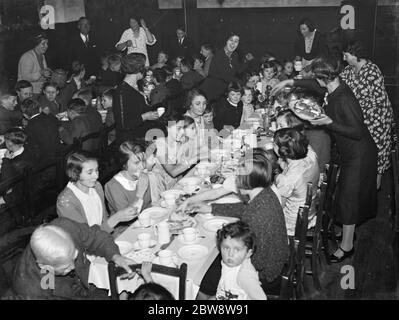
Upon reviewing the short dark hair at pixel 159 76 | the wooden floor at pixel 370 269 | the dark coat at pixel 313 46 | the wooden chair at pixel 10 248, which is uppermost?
the dark coat at pixel 313 46

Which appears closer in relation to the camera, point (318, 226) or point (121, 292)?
point (121, 292)

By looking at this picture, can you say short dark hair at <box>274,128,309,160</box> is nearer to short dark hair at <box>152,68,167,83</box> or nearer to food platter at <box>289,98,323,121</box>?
food platter at <box>289,98,323,121</box>

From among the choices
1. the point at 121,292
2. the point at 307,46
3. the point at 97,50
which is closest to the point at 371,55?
the point at 307,46

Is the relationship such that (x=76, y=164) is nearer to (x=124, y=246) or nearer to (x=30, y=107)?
(x=124, y=246)

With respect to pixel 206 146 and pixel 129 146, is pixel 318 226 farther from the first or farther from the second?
pixel 206 146

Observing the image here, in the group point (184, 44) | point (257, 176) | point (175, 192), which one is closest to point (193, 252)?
point (257, 176)

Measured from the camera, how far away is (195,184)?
408 cm

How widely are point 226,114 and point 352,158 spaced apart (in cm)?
228

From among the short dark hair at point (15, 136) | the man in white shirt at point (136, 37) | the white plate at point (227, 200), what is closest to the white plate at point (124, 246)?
the white plate at point (227, 200)

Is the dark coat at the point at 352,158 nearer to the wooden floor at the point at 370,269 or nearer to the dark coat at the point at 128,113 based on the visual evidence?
the wooden floor at the point at 370,269

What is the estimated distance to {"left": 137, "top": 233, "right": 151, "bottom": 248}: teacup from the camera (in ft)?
10.0

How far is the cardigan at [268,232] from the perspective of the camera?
296 cm

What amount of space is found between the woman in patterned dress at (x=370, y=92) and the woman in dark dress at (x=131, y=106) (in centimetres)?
197

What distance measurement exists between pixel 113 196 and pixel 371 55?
8.25 m
